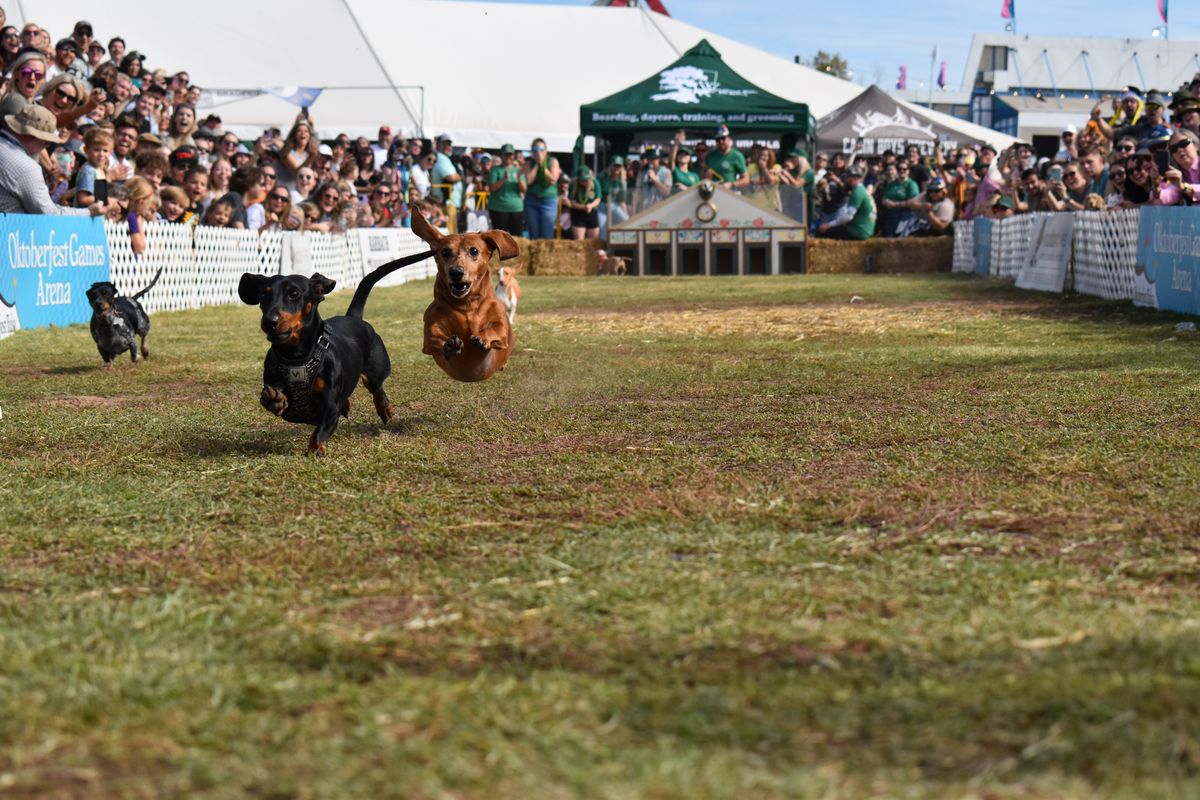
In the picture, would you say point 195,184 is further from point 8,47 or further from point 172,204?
point 8,47

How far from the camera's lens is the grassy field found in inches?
110

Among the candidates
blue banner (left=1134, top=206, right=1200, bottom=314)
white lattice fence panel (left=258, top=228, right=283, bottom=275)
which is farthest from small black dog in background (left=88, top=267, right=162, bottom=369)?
blue banner (left=1134, top=206, right=1200, bottom=314)

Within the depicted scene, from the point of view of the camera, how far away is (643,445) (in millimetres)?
6988

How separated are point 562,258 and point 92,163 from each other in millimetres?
14564

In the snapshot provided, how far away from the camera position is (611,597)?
13.3 ft

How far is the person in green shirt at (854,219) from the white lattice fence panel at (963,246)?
1933mm

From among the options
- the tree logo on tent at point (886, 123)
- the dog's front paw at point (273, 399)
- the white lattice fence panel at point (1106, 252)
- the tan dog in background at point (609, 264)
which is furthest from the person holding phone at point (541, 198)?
the dog's front paw at point (273, 399)

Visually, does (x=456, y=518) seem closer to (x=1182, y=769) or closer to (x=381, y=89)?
(x=1182, y=769)

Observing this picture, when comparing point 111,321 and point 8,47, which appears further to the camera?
point 8,47

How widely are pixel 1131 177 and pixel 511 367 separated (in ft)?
30.6

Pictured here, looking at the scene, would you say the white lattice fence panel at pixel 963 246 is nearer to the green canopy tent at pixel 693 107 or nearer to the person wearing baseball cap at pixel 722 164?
the person wearing baseball cap at pixel 722 164

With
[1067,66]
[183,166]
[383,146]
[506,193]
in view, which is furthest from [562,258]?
[1067,66]

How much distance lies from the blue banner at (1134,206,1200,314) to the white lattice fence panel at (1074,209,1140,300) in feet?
1.11

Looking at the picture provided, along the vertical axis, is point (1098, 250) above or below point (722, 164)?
below
